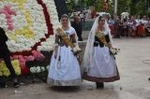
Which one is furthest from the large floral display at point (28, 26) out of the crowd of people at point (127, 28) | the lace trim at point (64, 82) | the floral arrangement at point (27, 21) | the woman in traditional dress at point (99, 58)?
the crowd of people at point (127, 28)

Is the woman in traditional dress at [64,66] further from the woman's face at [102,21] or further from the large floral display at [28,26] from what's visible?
the large floral display at [28,26]

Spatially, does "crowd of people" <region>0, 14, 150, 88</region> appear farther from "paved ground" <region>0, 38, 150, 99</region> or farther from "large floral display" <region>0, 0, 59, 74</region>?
"large floral display" <region>0, 0, 59, 74</region>

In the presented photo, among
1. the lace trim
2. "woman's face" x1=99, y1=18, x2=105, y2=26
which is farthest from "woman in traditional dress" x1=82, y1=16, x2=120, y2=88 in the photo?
the lace trim

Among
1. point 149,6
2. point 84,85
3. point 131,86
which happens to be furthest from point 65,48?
point 149,6

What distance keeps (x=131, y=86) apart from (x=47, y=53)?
2295 millimetres

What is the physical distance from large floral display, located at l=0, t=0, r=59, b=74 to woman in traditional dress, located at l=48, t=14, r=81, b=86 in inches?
41.3

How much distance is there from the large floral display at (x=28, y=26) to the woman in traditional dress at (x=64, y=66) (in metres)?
1.05

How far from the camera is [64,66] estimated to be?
1023cm

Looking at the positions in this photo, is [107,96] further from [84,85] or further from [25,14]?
[25,14]

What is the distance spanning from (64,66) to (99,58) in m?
0.84

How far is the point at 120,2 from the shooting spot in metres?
47.6

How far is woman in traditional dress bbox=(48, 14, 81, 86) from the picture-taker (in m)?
10.2

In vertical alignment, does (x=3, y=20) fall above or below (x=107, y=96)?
above

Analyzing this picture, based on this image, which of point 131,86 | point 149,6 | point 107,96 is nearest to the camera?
point 107,96
